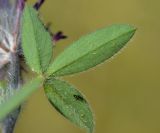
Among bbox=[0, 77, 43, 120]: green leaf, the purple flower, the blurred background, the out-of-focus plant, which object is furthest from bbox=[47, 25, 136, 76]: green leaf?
the blurred background

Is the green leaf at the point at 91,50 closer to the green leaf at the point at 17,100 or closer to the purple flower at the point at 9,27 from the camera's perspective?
the green leaf at the point at 17,100

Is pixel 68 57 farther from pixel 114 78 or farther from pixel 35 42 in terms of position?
pixel 114 78

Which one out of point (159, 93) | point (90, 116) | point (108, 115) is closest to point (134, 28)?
point (90, 116)

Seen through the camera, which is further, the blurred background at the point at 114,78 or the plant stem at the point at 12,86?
the blurred background at the point at 114,78

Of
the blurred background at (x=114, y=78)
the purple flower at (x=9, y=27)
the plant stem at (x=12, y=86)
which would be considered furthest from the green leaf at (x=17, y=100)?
the blurred background at (x=114, y=78)

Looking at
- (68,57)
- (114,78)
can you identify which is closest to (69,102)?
(68,57)
